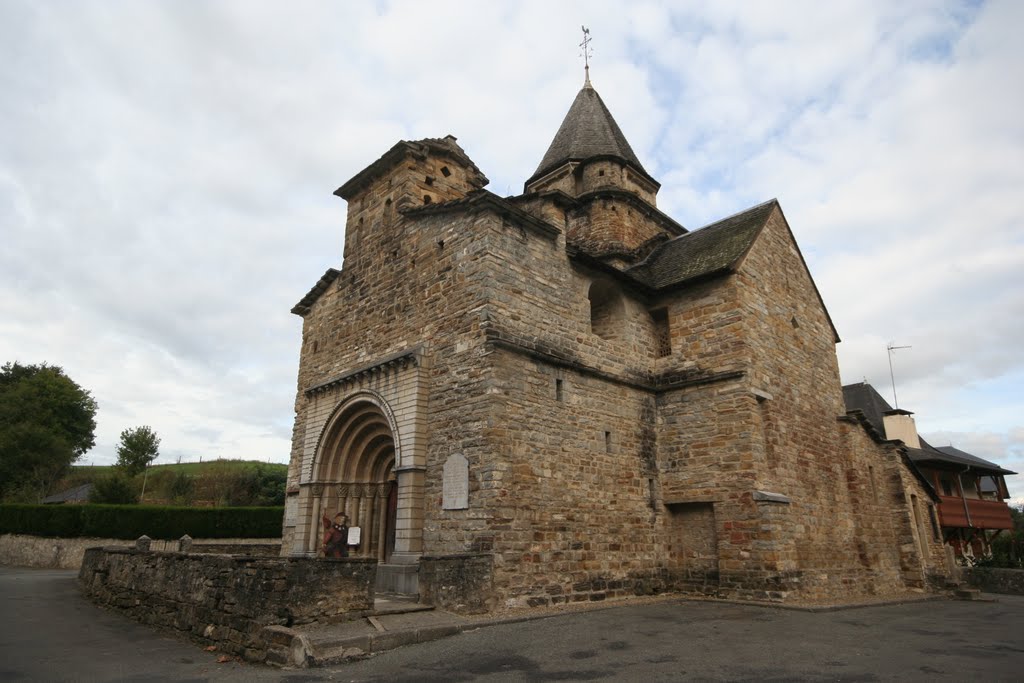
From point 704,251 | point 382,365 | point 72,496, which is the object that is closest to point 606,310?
point 704,251

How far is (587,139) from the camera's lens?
1939cm

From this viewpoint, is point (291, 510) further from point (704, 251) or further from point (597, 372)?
point (704, 251)

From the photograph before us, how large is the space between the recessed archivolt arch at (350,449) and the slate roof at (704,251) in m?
6.80

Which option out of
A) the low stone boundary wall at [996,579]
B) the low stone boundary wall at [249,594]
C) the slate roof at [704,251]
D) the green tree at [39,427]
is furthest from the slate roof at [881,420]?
the green tree at [39,427]

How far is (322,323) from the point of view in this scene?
47.2 feet

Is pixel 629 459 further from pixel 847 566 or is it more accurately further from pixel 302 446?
pixel 302 446

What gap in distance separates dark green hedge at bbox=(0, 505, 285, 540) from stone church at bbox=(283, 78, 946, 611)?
36.9ft

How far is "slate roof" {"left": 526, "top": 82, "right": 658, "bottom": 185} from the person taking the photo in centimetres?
1886

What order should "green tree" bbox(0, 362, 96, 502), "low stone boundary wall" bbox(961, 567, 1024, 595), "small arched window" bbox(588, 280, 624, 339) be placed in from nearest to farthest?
"small arched window" bbox(588, 280, 624, 339) < "low stone boundary wall" bbox(961, 567, 1024, 595) < "green tree" bbox(0, 362, 96, 502)

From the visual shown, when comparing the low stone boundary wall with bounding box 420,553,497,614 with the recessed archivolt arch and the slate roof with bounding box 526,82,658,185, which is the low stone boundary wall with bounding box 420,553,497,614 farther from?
the slate roof with bounding box 526,82,658,185

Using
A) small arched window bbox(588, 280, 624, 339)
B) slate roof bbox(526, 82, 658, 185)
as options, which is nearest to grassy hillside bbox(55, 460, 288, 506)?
slate roof bbox(526, 82, 658, 185)

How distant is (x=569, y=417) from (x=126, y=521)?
18.8 meters

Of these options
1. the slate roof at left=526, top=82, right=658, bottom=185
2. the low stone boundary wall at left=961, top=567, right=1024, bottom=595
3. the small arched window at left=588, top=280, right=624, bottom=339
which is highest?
the slate roof at left=526, top=82, right=658, bottom=185

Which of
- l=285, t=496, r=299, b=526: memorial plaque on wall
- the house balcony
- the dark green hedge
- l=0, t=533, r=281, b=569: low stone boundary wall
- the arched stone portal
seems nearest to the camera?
the arched stone portal
